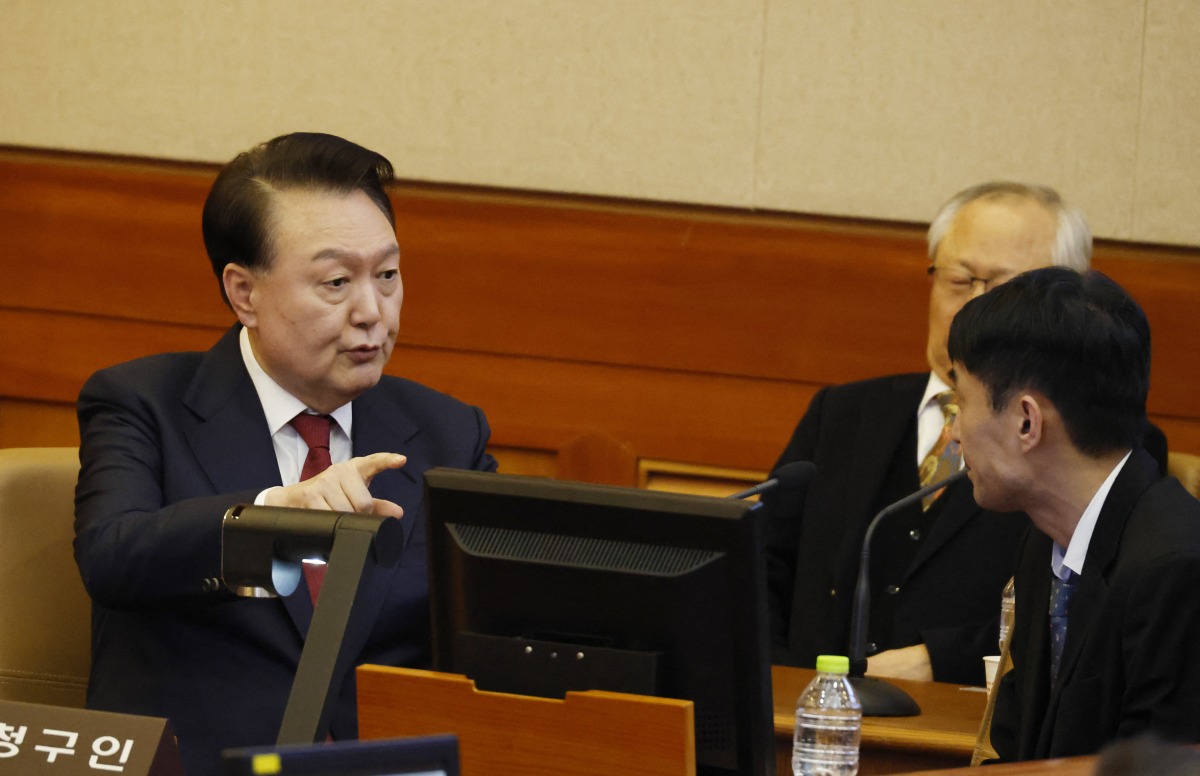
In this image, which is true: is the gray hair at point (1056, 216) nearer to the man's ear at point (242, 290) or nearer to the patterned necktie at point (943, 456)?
the patterned necktie at point (943, 456)

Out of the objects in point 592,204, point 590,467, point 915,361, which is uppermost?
point 592,204

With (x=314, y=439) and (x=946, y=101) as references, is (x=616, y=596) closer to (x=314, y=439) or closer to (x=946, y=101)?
(x=314, y=439)

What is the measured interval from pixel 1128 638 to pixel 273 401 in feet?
4.06

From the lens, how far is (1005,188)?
3246 mm

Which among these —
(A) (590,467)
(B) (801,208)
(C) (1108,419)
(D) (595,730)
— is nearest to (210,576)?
(D) (595,730)

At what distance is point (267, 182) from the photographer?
2.26 metres

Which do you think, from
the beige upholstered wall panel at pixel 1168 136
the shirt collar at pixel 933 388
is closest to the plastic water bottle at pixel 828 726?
the shirt collar at pixel 933 388

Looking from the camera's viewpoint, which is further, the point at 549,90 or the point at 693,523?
the point at 549,90

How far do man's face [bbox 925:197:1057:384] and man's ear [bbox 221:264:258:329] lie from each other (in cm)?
150

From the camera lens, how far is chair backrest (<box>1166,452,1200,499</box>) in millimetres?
2994

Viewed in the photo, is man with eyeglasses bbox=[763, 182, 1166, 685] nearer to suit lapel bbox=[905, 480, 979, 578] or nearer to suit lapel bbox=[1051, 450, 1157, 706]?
suit lapel bbox=[905, 480, 979, 578]

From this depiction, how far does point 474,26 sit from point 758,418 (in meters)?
1.16

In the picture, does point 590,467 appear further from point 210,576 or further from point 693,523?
point 693,523

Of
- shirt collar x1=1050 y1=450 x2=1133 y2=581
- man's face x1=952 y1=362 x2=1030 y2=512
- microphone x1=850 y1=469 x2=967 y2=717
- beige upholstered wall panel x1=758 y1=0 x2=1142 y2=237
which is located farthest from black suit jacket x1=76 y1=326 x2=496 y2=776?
beige upholstered wall panel x1=758 y1=0 x2=1142 y2=237
